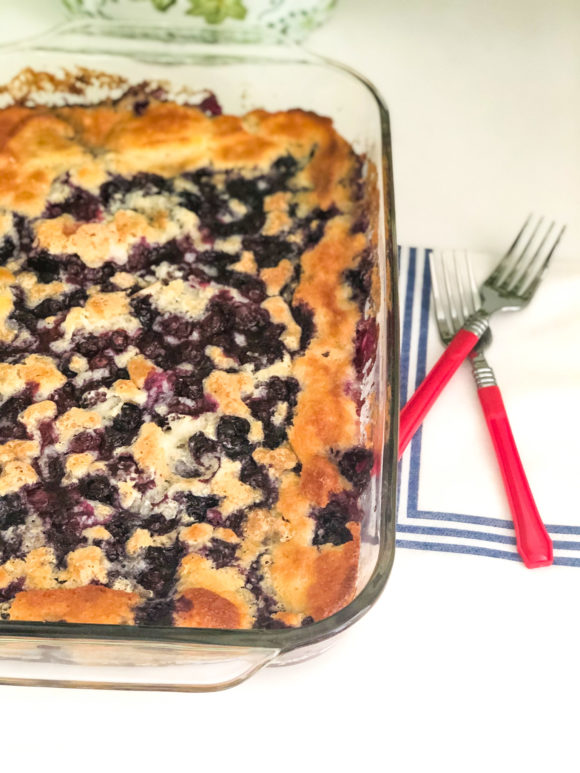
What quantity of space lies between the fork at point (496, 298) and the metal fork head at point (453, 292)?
0.02m

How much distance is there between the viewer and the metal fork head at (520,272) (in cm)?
150

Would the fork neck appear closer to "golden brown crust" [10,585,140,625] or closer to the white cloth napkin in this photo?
the white cloth napkin

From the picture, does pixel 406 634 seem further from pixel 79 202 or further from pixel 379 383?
pixel 79 202

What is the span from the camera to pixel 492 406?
1380mm

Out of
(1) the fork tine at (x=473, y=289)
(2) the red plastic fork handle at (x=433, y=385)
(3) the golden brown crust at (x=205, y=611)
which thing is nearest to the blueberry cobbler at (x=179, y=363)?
(3) the golden brown crust at (x=205, y=611)

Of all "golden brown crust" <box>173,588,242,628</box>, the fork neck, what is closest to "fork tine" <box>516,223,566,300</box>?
the fork neck

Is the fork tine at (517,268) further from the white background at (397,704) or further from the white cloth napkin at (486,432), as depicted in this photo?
the white background at (397,704)

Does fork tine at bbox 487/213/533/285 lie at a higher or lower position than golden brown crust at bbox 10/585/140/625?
higher

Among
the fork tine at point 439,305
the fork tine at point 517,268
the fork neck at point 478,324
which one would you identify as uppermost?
the fork tine at point 517,268

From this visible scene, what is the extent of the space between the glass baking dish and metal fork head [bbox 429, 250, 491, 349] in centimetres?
18

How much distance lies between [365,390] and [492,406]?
232mm

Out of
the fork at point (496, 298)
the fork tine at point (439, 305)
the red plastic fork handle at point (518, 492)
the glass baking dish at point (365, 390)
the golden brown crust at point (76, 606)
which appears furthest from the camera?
the fork tine at point (439, 305)

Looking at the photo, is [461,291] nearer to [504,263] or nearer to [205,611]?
[504,263]

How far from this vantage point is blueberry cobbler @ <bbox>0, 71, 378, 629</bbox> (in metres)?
1.16
